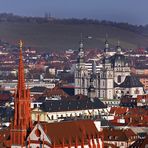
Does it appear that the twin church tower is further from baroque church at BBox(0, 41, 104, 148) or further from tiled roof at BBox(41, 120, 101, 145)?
baroque church at BBox(0, 41, 104, 148)

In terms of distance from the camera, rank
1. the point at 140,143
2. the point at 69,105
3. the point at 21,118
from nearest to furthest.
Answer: the point at 21,118
the point at 140,143
the point at 69,105

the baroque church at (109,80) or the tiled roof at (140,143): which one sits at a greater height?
the tiled roof at (140,143)

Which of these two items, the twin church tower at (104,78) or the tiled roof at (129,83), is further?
the tiled roof at (129,83)

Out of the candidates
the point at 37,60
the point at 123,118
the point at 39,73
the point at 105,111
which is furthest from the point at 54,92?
the point at 37,60

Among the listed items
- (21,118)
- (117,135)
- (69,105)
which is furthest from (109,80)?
(21,118)

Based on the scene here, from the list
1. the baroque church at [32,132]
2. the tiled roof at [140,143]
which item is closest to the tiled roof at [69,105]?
the tiled roof at [140,143]

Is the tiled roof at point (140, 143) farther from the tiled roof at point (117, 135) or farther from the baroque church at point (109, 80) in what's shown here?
the baroque church at point (109, 80)

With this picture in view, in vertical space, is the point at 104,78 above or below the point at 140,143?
below

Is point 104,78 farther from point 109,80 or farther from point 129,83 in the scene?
point 129,83
